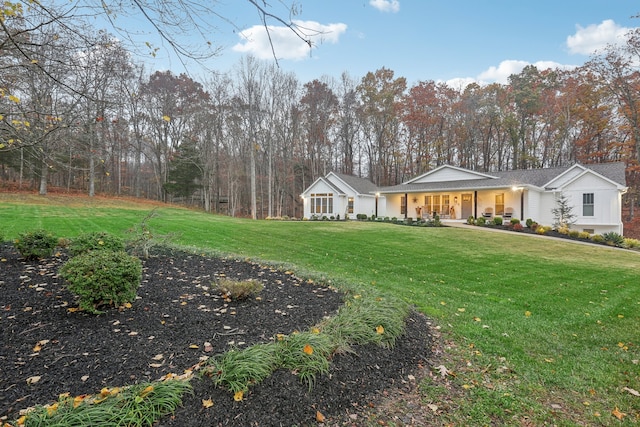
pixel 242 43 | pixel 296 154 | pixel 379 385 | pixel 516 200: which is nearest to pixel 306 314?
pixel 379 385

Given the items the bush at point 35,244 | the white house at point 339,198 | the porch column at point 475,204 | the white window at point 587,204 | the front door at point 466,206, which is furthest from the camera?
the white house at point 339,198

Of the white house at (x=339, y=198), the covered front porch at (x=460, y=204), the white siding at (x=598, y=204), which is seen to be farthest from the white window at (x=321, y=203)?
the white siding at (x=598, y=204)

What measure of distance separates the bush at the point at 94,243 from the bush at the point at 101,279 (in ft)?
4.86

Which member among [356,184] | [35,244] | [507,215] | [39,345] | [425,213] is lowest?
[39,345]

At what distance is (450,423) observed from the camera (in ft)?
7.34

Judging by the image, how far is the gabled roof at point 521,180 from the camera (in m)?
16.3

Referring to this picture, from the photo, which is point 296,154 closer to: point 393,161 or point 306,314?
point 393,161

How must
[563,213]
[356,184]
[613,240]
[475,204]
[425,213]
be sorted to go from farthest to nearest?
[356,184], [425,213], [475,204], [563,213], [613,240]

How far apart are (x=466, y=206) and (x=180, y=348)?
20.8 meters

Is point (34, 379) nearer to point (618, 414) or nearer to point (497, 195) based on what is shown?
point (618, 414)

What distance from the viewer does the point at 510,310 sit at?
15.5 feet

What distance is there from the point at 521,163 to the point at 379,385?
103 feet

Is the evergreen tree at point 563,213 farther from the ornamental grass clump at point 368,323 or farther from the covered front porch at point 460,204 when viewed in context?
the ornamental grass clump at point 368,323

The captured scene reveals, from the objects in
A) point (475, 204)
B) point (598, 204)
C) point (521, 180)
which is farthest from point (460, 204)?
point (598, 204)
